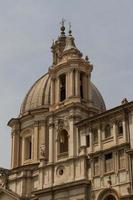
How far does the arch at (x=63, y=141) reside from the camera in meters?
51.1

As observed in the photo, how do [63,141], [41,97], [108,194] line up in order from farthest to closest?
Answer: [41,97] → [63,141] → [108,194]

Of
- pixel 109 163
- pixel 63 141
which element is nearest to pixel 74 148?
pixel 63 141

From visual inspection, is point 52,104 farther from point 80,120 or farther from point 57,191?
point 57,191

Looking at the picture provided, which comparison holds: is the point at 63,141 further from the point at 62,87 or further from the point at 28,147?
the point at 28,147

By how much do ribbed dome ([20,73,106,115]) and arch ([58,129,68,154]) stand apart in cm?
1138

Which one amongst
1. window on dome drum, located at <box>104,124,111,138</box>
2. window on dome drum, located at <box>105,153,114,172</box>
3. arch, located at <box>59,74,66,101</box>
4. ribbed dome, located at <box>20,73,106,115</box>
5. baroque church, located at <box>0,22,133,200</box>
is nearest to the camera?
baroque church, located at <box>0,22,133,200</box>

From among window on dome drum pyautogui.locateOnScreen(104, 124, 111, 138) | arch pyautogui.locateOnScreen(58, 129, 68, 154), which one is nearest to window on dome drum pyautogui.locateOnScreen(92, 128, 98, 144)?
window on dome drum pyautogui.locateOnScreen(104, 124, 111, 138)

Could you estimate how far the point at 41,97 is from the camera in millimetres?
63812

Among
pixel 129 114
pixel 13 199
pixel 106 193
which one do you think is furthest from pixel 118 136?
pixel 13 199

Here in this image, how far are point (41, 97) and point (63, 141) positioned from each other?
13462mm

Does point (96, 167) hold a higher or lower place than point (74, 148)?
lower

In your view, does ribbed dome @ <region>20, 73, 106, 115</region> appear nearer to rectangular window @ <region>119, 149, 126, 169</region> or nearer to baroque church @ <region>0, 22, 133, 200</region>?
baroque church @ <region>0, 22, 133, 200</region>

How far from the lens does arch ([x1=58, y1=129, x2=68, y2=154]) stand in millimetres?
51062

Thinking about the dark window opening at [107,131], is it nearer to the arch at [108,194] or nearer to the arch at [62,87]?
the arch at [108,194]
